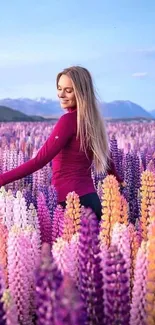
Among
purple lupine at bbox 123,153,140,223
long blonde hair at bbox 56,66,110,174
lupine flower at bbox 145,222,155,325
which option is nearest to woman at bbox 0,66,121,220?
long blonde hair at bbox 56,66,110,174

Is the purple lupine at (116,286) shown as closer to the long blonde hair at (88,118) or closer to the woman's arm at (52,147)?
the woman's arm at (52,147)

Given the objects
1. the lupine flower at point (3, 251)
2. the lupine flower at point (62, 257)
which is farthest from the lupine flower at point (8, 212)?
the lupine flower at point (62, 257)

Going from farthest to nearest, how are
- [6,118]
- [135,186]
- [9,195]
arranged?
[6,118], [135,186], [9,195]

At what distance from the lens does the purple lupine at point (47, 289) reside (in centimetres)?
145

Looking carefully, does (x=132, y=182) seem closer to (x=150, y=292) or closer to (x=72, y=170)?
(x=72, y=170)

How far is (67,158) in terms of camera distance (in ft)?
15.3

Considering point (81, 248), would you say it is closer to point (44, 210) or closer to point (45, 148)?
point (44, 210)

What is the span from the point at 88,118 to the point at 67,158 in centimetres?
36

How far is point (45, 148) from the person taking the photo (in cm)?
444

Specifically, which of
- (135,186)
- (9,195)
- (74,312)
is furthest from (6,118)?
(74,312)

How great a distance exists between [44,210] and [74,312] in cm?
170

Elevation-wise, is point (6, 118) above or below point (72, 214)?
above

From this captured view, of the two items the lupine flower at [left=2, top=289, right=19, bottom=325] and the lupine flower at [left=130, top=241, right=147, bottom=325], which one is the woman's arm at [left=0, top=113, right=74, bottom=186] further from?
the lupine flower at [left=2, top=289, right=19, bottom=325]

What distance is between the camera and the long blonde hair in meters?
4.52
